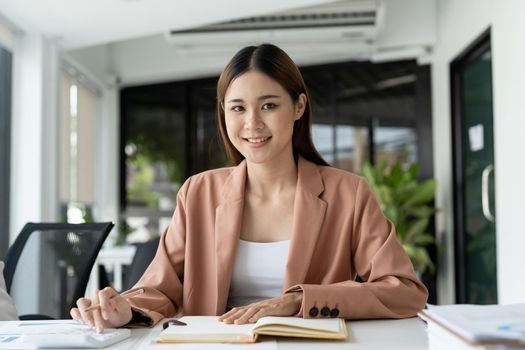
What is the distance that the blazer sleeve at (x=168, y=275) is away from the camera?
1713 mm

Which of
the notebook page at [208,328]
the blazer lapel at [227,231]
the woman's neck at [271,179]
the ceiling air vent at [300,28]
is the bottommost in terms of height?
the notebook page at [208,328]

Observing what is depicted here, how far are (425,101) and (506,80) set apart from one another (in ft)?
6.90

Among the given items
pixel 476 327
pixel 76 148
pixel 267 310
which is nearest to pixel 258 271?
pixel 267 310

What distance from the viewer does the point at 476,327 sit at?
1007mm

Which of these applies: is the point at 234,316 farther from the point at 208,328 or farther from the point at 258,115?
the point at 258,115

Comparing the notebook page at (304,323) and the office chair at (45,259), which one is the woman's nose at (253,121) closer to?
the notebook page at (304,323)

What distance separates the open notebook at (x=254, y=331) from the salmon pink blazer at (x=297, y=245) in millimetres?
287

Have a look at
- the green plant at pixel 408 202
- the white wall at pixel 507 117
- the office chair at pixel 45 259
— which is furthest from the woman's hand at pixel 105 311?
the green plant at pixel 408 202

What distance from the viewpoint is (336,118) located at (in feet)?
22.1

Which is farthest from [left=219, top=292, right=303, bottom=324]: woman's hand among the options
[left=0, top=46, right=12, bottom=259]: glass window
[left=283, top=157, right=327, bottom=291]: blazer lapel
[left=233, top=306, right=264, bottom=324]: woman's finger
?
[left=0, top=46, right=12, bottom=259]: glass window

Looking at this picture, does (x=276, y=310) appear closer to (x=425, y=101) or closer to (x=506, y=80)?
(x=506, y=80)

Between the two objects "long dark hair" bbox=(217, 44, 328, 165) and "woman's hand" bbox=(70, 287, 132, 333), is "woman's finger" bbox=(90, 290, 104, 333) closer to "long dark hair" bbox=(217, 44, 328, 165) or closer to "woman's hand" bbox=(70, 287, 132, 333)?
"woman's hand" bbox=(70, 287, 132, 333)

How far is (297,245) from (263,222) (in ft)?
0.55

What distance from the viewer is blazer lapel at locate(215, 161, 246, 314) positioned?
1.80 metres
